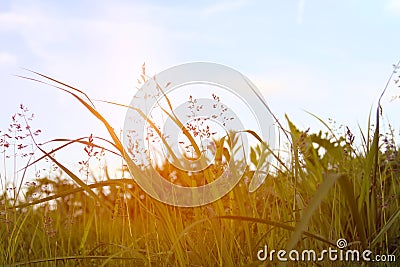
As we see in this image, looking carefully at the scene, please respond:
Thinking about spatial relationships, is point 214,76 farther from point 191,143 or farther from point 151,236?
point 151,236

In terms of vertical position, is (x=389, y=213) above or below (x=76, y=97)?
below

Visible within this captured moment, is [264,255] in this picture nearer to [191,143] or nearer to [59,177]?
[191,143]

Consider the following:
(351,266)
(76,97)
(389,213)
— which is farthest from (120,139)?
(389,213)

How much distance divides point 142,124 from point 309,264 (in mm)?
808

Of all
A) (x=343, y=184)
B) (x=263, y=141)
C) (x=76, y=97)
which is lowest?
(x=343, y=184)

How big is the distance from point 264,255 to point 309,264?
7.5 inches

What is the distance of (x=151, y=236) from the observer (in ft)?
8.03

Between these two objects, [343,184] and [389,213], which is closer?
[343,184]

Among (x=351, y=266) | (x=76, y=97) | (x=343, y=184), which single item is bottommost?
(x=351, y=266)

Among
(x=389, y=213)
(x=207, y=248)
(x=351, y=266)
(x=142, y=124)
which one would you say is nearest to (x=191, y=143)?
(x=142, y=124)

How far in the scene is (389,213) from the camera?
260 cm

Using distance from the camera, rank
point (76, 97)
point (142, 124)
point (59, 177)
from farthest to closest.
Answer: point (59, 177) → point (142, 124) → point (76, 97)

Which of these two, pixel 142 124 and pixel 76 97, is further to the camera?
pixel 142 124

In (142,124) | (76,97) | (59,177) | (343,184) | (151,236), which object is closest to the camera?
(343,184)
